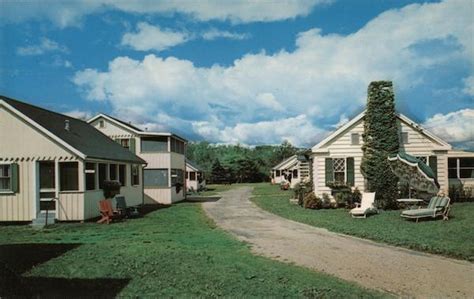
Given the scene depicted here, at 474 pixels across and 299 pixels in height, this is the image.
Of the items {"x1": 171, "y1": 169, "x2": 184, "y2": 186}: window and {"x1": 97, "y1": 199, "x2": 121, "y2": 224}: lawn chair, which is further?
{"x1": 171, "y1": 169, "x2": 184, "y2": 186}: window

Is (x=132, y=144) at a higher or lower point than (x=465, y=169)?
→ higher

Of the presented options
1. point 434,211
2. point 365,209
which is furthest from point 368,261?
point 365,209

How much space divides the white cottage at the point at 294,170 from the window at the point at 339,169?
12.9 feet

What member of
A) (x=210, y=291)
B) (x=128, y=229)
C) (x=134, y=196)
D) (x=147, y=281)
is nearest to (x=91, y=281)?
(x=147, y=281)

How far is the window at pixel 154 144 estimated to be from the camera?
3047 cm

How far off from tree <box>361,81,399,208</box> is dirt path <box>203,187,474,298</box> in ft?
28.4

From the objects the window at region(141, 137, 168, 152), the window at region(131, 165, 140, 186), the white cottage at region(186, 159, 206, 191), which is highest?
the window at region(141, 137, 168, 152)

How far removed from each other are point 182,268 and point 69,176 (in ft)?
38.5

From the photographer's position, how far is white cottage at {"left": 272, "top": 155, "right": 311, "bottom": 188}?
29.5 metres

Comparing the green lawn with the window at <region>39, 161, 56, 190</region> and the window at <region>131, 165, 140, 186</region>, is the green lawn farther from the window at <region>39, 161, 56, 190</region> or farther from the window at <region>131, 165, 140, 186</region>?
the window at <region>131, 165, 140, 186</region>

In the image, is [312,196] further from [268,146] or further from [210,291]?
[268,146]

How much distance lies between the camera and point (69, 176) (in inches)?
720

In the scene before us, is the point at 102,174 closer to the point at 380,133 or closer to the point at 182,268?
the point at 182,268

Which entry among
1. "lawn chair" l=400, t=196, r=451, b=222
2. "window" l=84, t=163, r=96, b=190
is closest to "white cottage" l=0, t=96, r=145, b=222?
"window" l=84, t=163, r=96, b=190
